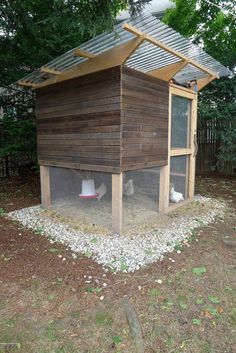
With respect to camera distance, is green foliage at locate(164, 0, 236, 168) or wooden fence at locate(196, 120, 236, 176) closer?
green foliage at locate(164, 0, 236, 168)

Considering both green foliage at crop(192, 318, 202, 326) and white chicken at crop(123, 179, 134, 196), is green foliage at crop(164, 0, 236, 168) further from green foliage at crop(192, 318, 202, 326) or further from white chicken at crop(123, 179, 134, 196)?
green foliage at crop(192, 318, 202, 326)

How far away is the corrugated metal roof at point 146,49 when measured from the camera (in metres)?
2.39

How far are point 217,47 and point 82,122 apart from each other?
21.4 ft

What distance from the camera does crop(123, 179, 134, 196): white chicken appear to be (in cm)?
361

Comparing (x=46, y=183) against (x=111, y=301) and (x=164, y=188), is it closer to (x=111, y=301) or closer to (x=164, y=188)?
(x=164, y=188)

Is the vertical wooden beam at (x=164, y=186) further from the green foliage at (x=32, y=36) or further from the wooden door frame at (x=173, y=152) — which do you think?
the green foliage at (x=32, y=36)

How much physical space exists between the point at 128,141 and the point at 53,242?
1459 mm

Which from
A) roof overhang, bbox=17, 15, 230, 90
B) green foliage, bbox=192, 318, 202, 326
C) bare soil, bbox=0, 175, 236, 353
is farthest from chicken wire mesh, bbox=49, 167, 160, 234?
green foliage, bbox=192, 318, 202, 326

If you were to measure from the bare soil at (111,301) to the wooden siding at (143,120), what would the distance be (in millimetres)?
1173

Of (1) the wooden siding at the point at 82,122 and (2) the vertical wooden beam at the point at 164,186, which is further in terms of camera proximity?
(2) the vertical wooden beam at the point at 164,186

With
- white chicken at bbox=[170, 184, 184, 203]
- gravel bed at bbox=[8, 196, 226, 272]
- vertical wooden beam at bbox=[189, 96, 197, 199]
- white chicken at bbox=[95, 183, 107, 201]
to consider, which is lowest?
gravel bed at bbox=[8, 196, 226, 272]

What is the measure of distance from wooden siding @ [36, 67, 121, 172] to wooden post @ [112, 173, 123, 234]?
0.41 ft

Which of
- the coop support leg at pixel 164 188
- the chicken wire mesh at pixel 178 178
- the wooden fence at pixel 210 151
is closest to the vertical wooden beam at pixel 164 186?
the coop support leg at pixel 164 188

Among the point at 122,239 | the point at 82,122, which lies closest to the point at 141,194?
the point at 122,239
